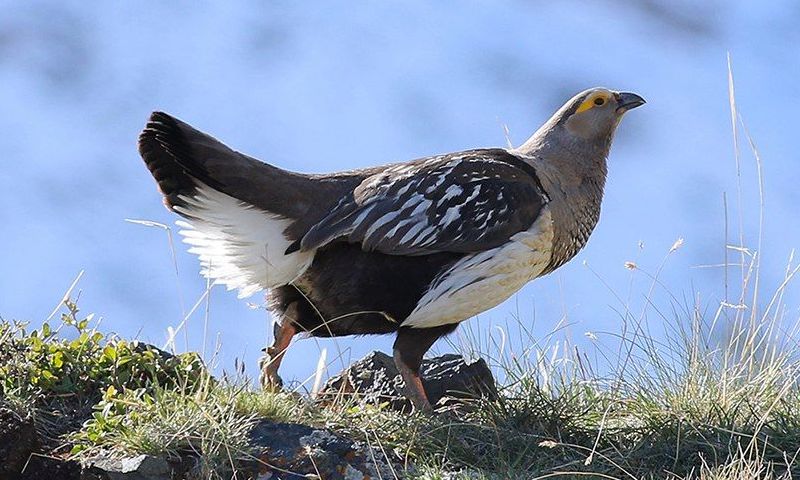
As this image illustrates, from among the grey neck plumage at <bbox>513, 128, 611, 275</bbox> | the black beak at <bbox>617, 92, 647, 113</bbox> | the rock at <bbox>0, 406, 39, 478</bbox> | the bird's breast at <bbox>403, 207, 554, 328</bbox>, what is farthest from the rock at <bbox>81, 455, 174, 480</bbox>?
the black beak at <bbox>617, 92, 647, 113</bbox>

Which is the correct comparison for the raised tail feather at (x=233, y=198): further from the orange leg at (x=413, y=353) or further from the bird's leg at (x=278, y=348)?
the orange leg at (x=413, y=353)

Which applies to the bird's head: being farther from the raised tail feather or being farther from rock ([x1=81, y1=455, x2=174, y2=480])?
rock ([x1=81, y1=455, x2=174, y2=480])

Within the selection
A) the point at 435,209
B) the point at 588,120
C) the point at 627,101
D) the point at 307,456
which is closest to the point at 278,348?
the point at 435,209

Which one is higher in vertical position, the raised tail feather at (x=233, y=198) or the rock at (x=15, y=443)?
the raised tail feather at (x=233, y=198)

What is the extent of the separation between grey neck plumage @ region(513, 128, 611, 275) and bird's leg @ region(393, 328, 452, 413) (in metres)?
0.87

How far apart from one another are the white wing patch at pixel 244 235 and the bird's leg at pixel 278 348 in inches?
9.0

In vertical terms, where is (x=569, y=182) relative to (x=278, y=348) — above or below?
above

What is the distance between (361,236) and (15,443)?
2086 millimetres

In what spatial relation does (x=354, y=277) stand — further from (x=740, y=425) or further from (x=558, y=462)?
(x=740, y=425)

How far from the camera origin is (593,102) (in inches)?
303

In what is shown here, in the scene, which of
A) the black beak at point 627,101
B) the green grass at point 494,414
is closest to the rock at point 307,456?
the green grass at point 494,414

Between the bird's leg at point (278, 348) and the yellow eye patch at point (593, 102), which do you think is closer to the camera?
the bird's leg at point (278, 348)

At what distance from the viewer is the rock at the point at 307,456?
5410 mm

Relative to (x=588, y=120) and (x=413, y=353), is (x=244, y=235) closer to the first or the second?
(x=413, y=353)
